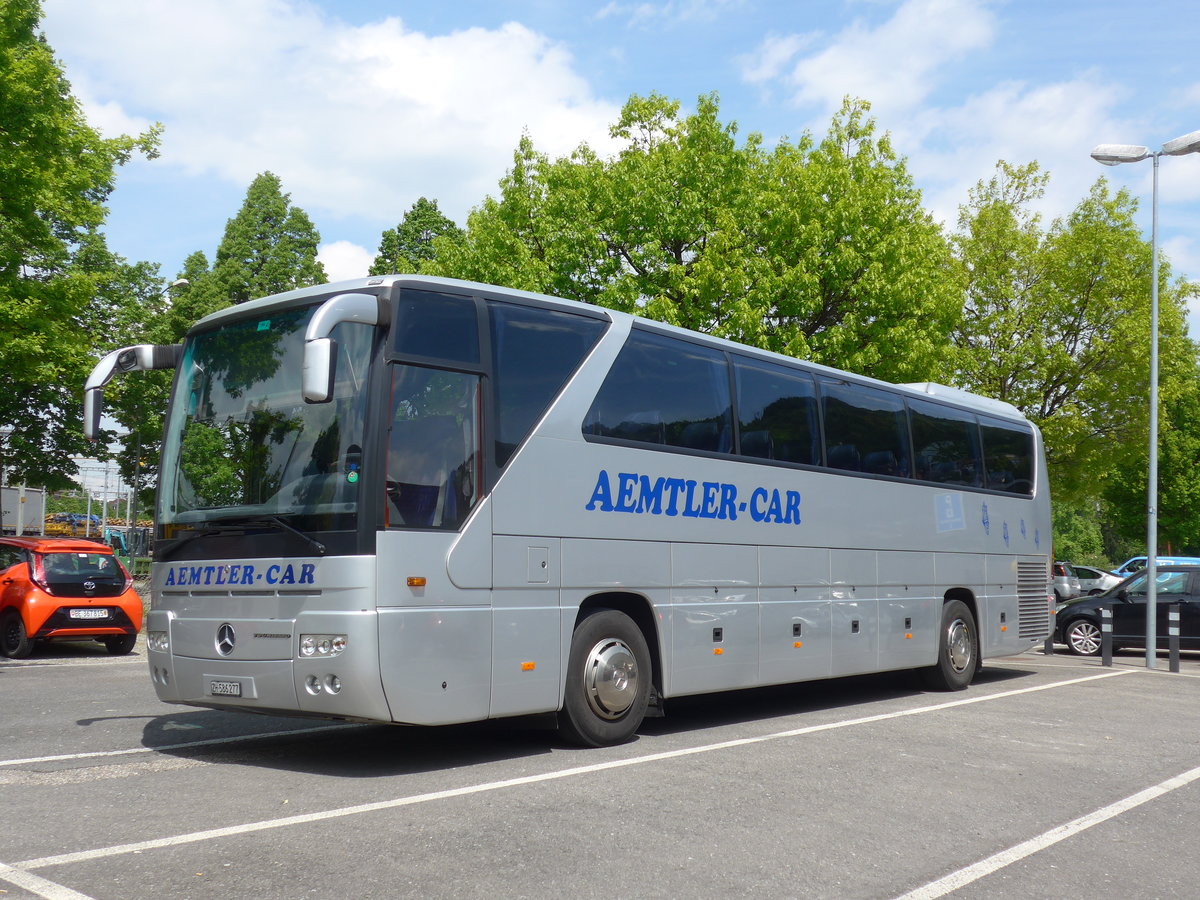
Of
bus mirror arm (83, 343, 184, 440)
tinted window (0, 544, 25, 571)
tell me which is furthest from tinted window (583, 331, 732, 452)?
tinted window (0, 544, 25, 571)

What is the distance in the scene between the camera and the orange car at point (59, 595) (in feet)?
54.6

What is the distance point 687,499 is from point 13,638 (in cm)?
1166

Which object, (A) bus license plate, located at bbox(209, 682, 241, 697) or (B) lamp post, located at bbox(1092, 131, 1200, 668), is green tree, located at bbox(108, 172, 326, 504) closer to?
(B) lamp post, located at bbox(1092, 131, 1200, 668)

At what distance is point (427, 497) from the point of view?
777cm

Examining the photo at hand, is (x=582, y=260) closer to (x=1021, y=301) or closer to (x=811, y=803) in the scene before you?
(x=1021, y=301)

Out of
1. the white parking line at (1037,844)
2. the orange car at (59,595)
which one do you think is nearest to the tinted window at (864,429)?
the white parking line at (1037,844)

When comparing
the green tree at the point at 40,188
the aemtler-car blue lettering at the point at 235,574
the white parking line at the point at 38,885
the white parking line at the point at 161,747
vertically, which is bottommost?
the white parking line at the point at 161,747

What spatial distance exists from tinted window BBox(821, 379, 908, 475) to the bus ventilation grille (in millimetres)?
3892

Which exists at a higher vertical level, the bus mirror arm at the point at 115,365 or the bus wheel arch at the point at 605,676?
the bus mirror arm at the point at 115,365

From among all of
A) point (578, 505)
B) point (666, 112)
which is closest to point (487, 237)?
point (666, 112)

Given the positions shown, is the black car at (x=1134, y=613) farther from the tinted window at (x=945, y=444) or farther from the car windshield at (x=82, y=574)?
the car windshield at (x=82, y=574)

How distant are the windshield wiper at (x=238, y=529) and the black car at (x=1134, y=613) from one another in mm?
17531

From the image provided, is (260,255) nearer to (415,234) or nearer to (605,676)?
(415,234)

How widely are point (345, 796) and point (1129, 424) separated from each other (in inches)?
1203
